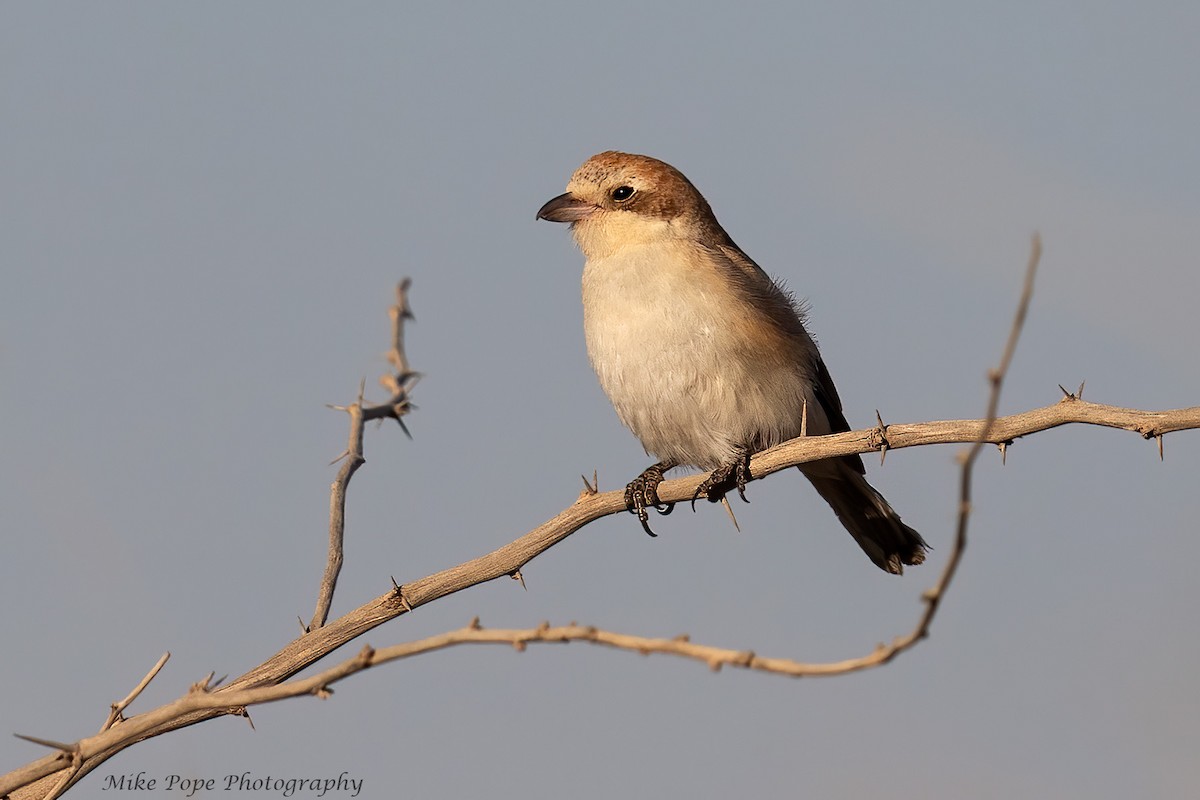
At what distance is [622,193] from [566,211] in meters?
0.29

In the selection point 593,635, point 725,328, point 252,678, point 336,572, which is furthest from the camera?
point 725,328

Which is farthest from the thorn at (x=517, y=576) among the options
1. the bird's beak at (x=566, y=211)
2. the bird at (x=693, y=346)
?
the bird's beak at (x=566, y=211)

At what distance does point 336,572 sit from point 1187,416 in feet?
7.54

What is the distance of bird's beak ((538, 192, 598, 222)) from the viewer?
6641 millimetres

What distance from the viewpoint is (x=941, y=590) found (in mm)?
2006

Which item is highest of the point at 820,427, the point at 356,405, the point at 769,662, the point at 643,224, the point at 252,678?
the point at 643,224

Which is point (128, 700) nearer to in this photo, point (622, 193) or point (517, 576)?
point (517, 576)

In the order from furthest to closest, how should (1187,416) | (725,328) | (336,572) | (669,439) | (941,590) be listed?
1. (669,439)
2. (725,328)
3. (336,572)
4. (1187,416)
5. (941,590)

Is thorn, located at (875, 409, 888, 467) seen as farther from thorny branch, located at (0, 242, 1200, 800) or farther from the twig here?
the twig

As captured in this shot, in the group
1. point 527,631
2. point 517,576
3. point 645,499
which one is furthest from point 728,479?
point 527,631

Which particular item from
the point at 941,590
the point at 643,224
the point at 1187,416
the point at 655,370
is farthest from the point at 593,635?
the point at 643,224

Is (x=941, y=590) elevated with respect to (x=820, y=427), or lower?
lower

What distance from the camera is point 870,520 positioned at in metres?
6.75

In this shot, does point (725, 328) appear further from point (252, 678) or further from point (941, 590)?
point (941, 590)
